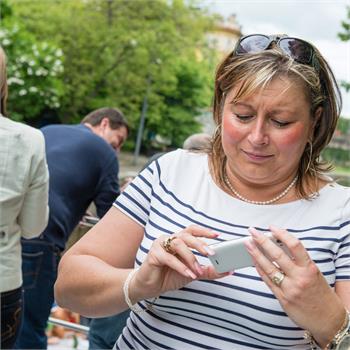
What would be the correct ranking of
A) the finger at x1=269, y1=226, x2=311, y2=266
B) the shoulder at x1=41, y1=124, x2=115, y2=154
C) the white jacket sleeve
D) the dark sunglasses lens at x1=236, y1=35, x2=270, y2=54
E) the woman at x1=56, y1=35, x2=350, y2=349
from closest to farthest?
the finger at x1=269, y1=226, x2=311, y2=266 < the woman at x1=56, y1=35, x2=350, y2=349 < the dark sunglasses lens at x1=236, y1=35, x2=270, y2=54 < the white jacket sleeve < the shoulder at x1=41, y1=124, x2=115, y2=154

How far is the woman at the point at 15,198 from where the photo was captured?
Result: 2572 mm

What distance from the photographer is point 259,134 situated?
1470mm

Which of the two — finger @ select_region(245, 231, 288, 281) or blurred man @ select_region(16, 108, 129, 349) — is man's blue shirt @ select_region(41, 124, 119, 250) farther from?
finger @ select_region(245, 231, 288, 281)

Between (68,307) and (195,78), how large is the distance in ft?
110

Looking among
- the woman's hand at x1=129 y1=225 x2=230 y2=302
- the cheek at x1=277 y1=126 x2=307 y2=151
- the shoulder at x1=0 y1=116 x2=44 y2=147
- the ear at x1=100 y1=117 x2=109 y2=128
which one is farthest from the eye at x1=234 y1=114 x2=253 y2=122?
the ear at x1=100 y1=117 x2=109 y2=128

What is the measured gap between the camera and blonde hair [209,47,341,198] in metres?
1.50

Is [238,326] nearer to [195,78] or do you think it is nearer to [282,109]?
[282,109]

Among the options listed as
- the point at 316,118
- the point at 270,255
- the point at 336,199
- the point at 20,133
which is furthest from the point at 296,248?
the point at 20,133

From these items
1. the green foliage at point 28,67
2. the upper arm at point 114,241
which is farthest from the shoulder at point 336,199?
the green foliage at point 28,67

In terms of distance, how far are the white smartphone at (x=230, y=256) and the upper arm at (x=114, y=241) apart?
1.15ft

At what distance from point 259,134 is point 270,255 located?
14.8 inches

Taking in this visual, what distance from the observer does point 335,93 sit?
1606 millimetres

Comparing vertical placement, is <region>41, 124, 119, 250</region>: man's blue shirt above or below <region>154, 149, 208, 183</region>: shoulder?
below

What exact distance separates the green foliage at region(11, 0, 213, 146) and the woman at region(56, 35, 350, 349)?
21976mm
